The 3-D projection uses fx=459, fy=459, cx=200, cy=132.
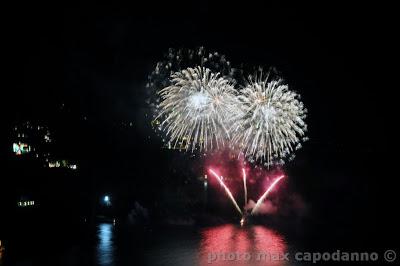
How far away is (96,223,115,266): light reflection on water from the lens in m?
27.3

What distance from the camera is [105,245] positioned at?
101 feet

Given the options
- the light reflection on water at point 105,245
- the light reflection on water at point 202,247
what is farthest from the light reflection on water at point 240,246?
the light reflection on water at point 105,245

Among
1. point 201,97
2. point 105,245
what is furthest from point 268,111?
point 105,245

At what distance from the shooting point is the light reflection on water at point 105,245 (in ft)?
89.7

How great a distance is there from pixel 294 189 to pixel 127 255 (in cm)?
2538

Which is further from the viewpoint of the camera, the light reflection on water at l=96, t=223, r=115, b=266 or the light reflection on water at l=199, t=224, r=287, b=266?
the light reflection on water at l=199, t=224, r=287, b=266

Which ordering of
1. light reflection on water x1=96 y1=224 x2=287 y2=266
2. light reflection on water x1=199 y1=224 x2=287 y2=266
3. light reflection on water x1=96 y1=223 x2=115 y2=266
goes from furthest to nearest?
light reflection on water x1=199 y1=224 x2=287 y2=266 < light reflection on water x1=96 y1=224 x2=287 y2=266 < light reflection on water x1=96 y1=223 x2=115 y2=266

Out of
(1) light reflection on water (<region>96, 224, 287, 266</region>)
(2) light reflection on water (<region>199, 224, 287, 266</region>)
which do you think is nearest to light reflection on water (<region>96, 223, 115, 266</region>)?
(1) light reflection on water (<region>96, 224, 287, 266</region>)

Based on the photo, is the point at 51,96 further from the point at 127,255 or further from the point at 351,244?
the point at 351,244

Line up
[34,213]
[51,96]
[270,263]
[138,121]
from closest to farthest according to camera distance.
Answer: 1. [270,263]
2. [34,213]
3. [51,96]
4. [138,121]

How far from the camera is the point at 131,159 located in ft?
152

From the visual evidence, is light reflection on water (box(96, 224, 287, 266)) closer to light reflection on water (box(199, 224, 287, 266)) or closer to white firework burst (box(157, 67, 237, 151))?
light reflection on water (box(199, 224, 287, 266))

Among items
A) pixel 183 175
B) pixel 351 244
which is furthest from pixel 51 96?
pixel 351 244

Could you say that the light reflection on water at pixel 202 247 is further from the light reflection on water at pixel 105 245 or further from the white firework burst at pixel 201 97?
the white firework burst at pixel 201 97
